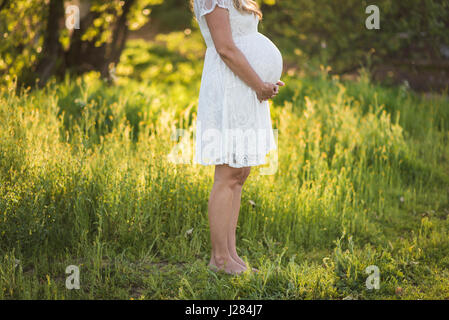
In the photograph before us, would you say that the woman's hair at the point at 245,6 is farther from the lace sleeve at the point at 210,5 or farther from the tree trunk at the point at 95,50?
the tree trunk at the point at 95,50

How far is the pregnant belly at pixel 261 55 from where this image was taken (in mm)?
2738

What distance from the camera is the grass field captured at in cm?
283

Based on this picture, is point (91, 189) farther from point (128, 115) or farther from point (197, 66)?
point (197, 66)

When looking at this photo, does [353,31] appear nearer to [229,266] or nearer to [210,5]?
[210,5]

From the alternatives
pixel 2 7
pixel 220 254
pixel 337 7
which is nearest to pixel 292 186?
pixel 220 254

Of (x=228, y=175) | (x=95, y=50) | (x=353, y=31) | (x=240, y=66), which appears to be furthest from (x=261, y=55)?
(x=353, y=31)

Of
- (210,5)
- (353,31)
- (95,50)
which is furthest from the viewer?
(353,31)

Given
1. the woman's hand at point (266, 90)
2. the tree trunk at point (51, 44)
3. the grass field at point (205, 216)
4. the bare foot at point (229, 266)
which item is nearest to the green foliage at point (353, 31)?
the grass field at point (205, 216)

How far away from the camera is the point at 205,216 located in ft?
11.8

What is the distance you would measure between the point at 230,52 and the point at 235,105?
300 millimetres

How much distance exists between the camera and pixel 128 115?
201 inches

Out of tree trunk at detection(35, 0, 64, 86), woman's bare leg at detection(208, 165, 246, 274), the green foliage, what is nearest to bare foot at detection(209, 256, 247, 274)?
woman's bare leg at detection(208, 165, 246, 274)

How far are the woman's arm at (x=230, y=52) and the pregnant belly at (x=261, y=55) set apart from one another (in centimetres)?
8

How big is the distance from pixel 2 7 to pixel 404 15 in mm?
5230
